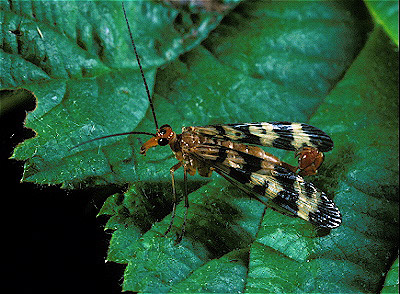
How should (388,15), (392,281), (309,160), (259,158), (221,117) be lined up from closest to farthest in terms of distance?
1. (392,281)
2. (309,160)
3. (259,158)
4. (221,117)
5. (388,15)

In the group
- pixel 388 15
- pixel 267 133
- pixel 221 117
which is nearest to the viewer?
pixel 267 133

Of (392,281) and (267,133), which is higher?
(267,133)

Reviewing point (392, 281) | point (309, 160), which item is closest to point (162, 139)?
point (309, 160)

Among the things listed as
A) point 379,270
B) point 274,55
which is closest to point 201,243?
point 379,270

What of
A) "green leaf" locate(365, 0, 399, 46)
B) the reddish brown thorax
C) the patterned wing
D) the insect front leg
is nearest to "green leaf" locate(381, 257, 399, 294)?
the insect front leg

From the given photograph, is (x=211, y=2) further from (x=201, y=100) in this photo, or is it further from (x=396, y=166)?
(x=396, y=166)

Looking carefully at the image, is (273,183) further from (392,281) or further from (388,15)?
(388,15)

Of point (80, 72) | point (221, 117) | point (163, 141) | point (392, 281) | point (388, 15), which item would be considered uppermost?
point (388, 15)

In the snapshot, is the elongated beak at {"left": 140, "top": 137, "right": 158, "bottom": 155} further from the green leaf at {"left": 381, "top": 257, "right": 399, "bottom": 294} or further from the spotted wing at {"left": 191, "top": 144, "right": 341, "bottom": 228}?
the green leaf at {"left": 381, "top": 257, "right": 399, "bottom": 294}

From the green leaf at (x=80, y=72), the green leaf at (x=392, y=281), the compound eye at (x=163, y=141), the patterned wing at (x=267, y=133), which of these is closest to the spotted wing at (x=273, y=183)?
the patterned wing at (x=267, y=133)
